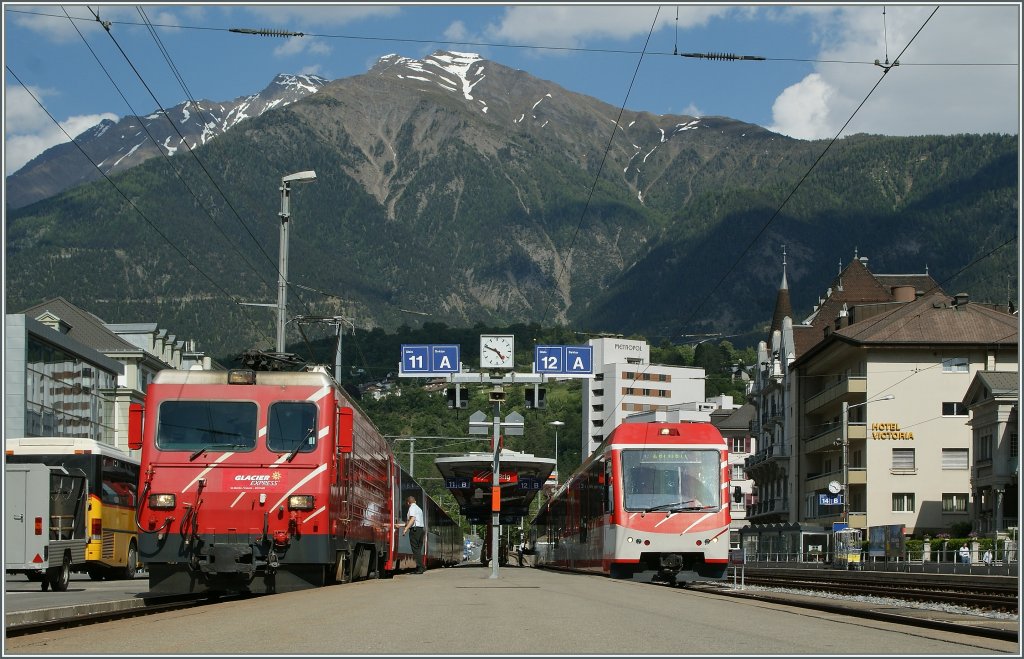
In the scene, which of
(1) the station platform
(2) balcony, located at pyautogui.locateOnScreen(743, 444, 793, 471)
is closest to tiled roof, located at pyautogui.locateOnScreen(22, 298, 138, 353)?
(2) balcony, located at pyautogui.locateOnScreen(743, 444, 793, 471)

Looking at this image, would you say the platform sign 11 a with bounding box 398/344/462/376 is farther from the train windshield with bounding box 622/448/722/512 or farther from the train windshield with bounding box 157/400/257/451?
the train windshield with bounding box 157/400/257/451

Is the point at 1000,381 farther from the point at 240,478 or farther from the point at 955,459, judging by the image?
the point at 240,478

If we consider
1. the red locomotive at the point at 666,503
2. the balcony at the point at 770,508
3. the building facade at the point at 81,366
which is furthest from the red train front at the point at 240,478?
the balcony at the point at 770,508

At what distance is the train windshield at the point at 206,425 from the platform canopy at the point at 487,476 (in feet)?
78.7

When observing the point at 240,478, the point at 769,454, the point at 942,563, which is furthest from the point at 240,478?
the point at 769,454

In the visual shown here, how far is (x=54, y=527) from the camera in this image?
1042 inches

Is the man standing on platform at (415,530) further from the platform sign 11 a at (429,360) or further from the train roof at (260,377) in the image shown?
the train roof at (260,377)

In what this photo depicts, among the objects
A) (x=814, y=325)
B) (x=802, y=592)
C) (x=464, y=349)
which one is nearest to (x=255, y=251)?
(x=464, y=349)

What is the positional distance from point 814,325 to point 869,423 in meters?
28.3

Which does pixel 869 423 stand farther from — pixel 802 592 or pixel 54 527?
pixel 54 527

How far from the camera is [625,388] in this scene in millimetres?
163625

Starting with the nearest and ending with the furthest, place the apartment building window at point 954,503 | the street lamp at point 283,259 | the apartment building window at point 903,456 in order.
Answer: the street lamp at point 283,259, the apartment building window at point 954,503, the apartment building window at point 903,456

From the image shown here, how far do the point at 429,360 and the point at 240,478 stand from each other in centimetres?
2654

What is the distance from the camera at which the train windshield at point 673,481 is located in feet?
93.6
